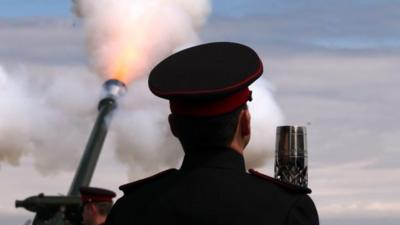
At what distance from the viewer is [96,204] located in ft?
36.7

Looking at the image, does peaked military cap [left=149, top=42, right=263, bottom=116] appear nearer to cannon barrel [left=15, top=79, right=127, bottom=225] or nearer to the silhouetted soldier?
the silhouetted soldier

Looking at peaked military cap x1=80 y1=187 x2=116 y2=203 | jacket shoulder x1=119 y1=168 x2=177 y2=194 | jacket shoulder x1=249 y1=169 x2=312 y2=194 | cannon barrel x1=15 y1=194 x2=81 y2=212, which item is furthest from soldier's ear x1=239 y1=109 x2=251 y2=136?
cannon barrel x1=15 y1=194 x2=81 y2=212

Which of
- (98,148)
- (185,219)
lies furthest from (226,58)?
(98,148)

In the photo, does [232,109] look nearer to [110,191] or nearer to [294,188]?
[294,188]

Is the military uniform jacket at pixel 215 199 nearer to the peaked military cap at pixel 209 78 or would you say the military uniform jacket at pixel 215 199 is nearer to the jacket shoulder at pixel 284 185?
the jacket shoulder at pixel 284 185

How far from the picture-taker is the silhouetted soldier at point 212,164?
365cm

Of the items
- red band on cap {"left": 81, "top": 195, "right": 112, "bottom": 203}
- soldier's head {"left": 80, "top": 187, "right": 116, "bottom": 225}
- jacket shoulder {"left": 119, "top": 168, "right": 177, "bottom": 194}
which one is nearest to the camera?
jacket shoulder {"left": 119, "top": 168, "right": 177, "bottom": 194}

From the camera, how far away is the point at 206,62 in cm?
386

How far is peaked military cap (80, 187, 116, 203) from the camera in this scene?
11297mm

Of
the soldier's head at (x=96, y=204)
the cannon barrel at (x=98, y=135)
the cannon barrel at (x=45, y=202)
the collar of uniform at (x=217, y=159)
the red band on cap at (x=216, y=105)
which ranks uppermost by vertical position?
the cannon barrel at (x=98, y=135)

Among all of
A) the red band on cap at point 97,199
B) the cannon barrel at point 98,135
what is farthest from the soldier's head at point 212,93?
the cannon barrel at point 98,135

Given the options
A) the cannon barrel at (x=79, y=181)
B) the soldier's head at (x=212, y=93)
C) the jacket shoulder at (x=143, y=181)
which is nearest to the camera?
the soldier's head at (x=212, y=93)

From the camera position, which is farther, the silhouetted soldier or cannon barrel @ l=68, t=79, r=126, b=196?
cannon barrel @ l=68, t=79, r=126, b=196

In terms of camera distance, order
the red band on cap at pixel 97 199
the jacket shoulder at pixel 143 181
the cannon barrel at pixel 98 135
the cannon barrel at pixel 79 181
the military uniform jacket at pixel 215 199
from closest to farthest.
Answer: the military uniform jacket at pixel 215 199 → the jacket shoulder at pixel 143 181 → the red band on cap at pixel 97 199 → the cannon barrel at pixel 79 181 → the cannon barrel at pixel 98 135
